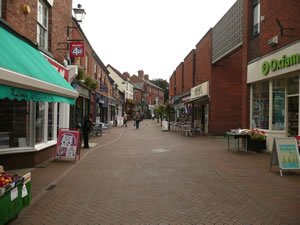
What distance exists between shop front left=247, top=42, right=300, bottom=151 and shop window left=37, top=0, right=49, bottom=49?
8.88 meters

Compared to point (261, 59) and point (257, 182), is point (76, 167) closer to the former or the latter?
point (257, 182)

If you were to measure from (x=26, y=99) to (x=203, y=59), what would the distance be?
2184 centimetres

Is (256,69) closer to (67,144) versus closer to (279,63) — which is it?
(279,63)

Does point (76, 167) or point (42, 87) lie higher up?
point (42, 87)

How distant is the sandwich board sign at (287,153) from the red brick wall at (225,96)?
13962mm

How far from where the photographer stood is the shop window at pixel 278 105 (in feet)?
42.8

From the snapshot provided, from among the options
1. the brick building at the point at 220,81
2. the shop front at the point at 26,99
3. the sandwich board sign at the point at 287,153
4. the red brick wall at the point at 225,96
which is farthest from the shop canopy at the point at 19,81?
the red brick wall at the point at 225,96

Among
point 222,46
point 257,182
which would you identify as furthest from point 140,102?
point 257,182

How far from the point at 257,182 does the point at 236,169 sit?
1.77 meters

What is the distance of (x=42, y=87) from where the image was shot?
20.4ft

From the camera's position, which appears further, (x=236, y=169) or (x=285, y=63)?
(x=285, y=63)

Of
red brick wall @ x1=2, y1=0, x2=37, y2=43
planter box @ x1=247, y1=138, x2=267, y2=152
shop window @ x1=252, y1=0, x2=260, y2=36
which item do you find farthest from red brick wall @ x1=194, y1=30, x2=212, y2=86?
red brick wall @ x1=2, y1=0, x2=37, y2=43

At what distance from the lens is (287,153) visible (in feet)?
29.9

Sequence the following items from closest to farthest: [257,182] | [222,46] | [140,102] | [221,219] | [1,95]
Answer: [1,95] < [221,219] < [257,182] < [222,46] < [140,102]
